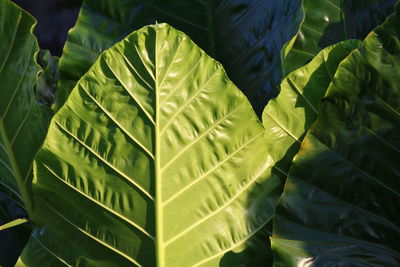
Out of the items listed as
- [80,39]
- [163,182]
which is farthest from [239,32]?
[163,182]

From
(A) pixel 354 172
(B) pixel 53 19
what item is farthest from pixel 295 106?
(B) pixel 53 19

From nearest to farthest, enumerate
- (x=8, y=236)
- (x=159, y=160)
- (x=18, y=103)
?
(x=159, y=160)
(x=18, y=103)
(x=8, y=236)

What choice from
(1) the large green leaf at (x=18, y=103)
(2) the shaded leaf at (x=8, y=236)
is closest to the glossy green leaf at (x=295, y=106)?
(1) the large green leaf at (x=18, y=103)

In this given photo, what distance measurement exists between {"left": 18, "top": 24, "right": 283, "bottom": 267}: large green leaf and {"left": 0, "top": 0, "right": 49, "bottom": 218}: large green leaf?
19 centimetres

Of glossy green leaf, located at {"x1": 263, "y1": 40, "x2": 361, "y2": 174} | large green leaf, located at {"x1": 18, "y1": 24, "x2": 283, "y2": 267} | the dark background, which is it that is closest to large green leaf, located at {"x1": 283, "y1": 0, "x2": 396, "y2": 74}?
glossy green leaf, located at {"x1": 263, "y1": 40, "x2": 361, "y2": 174}

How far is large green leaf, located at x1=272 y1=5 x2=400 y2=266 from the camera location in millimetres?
719

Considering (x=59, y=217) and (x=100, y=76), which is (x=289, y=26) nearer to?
(x=100, y=76)

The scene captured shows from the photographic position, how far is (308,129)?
781mm

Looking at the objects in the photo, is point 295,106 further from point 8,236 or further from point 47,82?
point 8,236

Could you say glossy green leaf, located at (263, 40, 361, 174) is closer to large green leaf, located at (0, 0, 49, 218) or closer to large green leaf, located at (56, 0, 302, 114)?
large green leaf, located at (56, 0, 302, 114)

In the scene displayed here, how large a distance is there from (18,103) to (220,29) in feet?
1.14

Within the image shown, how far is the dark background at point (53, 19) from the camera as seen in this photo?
6.10 feet

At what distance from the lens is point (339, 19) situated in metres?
0.99

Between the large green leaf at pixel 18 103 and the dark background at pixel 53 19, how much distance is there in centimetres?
91
